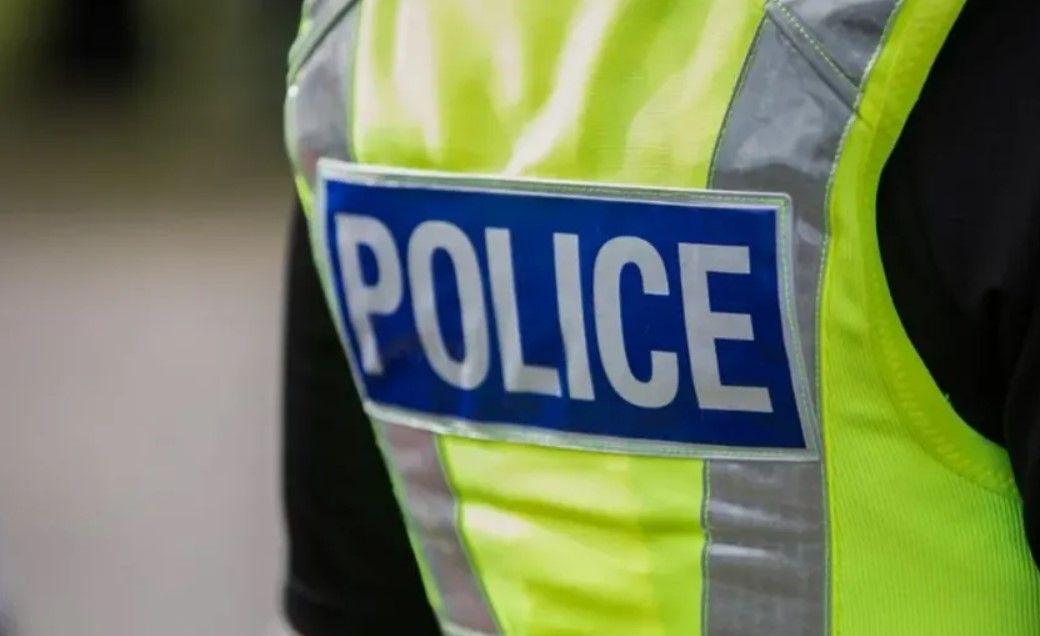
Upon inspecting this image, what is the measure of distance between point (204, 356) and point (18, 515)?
0.36 meters

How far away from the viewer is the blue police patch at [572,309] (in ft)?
1.54

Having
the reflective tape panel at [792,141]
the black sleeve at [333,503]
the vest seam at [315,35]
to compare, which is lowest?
the black sleeve at [333,503]

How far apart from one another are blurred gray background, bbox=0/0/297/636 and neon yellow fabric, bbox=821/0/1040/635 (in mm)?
1144

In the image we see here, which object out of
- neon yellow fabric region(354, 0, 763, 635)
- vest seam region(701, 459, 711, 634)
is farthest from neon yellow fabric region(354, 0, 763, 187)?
vest seam region(701, 459, 711, 634)

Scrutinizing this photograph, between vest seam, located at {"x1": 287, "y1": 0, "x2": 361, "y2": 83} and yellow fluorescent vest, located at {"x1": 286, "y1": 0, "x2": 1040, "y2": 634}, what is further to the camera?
vest seam, located at {"x1": 287, "y1": 0, "x2": 361, "y2": 83}

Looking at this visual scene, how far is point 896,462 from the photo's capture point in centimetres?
46

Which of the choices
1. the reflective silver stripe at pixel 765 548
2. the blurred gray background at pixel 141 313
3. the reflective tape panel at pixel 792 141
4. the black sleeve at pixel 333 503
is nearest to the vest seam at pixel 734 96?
the reflective tape panel at pixel 792 141

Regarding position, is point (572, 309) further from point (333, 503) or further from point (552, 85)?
point (333, 503)

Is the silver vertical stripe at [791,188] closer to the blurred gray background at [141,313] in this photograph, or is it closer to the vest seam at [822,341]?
the vest seam at [822,341]

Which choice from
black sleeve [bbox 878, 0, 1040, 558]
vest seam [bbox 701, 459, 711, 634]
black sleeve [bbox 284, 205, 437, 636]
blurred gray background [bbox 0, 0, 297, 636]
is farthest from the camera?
blurred gray background [bbox 0, 0, 297, 636]

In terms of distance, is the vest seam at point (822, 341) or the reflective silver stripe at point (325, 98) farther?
the reflective silver stripe at point (325, 98)

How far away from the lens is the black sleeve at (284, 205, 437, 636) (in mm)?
628

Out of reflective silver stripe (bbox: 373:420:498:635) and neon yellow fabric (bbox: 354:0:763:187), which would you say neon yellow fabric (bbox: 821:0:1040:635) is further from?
reflective silver stripe (bbox: 373:420:498:635)

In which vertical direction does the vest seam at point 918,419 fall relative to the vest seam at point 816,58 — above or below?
below
